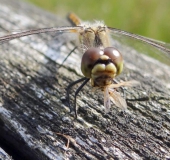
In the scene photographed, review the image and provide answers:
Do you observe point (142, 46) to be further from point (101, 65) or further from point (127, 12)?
point (127, 12)

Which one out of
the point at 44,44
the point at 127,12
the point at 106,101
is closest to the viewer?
the point at 106,101

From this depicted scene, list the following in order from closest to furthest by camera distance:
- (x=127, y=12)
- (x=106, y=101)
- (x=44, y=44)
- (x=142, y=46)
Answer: (x=106, y=101), (x=44, y=44), (x=142, y=46), (x=127, y=12)

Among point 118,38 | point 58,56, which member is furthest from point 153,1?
point 58,56

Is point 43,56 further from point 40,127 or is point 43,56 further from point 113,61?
point 40,127

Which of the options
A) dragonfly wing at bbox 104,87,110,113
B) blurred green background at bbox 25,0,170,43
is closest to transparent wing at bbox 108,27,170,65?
dragonfly wing at bbox 104,87,110,113

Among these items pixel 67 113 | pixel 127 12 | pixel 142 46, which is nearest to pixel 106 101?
pixel 67 113

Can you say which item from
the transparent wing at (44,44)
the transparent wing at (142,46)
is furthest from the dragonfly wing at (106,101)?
the transparent wing at (142,46)
